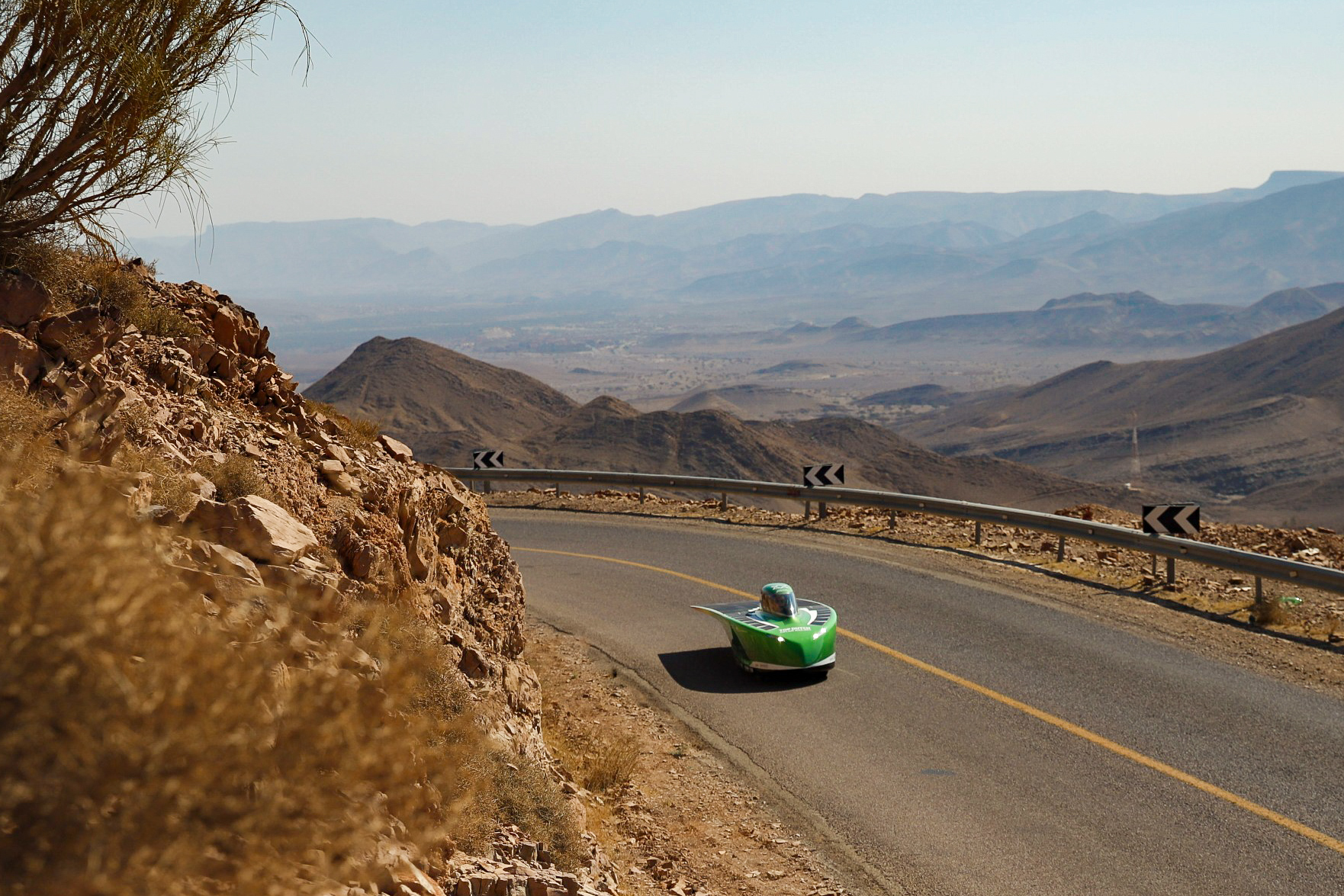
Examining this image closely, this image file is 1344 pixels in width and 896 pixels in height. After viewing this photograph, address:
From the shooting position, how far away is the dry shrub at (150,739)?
9.54 feet

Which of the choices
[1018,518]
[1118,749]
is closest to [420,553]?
[1118,749]

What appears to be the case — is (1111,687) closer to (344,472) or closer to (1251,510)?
(344,472)

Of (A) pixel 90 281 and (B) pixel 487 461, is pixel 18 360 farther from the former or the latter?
(B) pixel 487 461

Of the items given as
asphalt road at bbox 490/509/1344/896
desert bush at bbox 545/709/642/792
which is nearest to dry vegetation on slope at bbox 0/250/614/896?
desert bush at bbox 545/709/642/792

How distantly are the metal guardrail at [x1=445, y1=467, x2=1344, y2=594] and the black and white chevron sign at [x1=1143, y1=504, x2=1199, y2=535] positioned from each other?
168 millimetres

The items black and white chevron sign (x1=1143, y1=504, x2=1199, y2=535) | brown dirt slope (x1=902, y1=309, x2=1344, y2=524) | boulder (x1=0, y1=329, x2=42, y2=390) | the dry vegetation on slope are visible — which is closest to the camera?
the dry vegetation on slope

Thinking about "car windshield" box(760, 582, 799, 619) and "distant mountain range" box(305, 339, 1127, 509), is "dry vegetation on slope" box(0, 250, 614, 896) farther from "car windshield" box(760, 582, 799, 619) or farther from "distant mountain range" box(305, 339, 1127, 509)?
"distant mountain range" box(305, 339, 1127, 509)

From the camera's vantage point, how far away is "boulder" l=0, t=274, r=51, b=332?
6867 mm

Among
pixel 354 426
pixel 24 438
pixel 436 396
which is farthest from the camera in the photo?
pixel 436 396

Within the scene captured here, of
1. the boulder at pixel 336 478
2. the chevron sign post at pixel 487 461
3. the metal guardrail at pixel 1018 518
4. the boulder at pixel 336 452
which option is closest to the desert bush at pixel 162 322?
the boulder at pixel 336 452

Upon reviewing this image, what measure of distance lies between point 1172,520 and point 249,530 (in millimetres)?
13344

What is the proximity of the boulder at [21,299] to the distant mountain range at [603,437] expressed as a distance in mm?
48046

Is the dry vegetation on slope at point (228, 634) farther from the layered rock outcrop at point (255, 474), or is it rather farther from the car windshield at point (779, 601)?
the car windshield at point (779, 601)

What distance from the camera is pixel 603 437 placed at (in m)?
65.4
